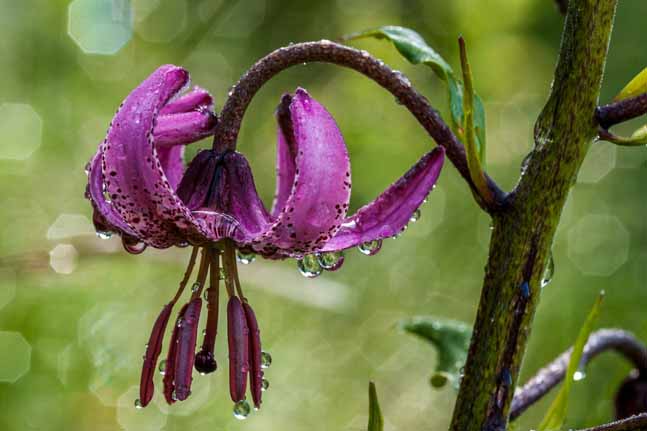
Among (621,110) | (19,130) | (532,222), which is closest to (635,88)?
(621,110)

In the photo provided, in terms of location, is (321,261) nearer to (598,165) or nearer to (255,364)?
(255,364)

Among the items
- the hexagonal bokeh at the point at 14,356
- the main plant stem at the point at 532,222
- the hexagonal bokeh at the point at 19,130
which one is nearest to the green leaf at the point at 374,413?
the main plant stem at the point at 532,222

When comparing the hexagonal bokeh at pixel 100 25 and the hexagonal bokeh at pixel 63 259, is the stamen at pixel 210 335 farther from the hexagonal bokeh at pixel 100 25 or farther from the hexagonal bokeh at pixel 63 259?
the hexagonal bokeh at pixel 100 25

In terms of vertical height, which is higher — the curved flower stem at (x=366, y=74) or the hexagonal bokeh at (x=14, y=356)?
the curved flower stem at (x=366, y=74)

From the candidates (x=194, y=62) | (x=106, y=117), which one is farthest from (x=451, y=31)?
(x=106, y=117)

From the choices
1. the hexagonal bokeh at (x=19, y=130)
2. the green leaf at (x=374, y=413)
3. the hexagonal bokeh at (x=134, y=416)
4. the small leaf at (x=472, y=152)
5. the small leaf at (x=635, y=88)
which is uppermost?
the hexagonal bokeh at (x=19, y=130)

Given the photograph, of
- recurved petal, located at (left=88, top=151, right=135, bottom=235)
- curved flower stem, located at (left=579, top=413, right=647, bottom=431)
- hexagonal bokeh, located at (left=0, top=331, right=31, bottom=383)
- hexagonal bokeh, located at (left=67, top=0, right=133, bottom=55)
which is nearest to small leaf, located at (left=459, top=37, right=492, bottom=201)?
curved flower stem, located at (left=579, top=413, right=647, bottom=431)

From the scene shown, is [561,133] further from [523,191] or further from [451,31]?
[451,31]
